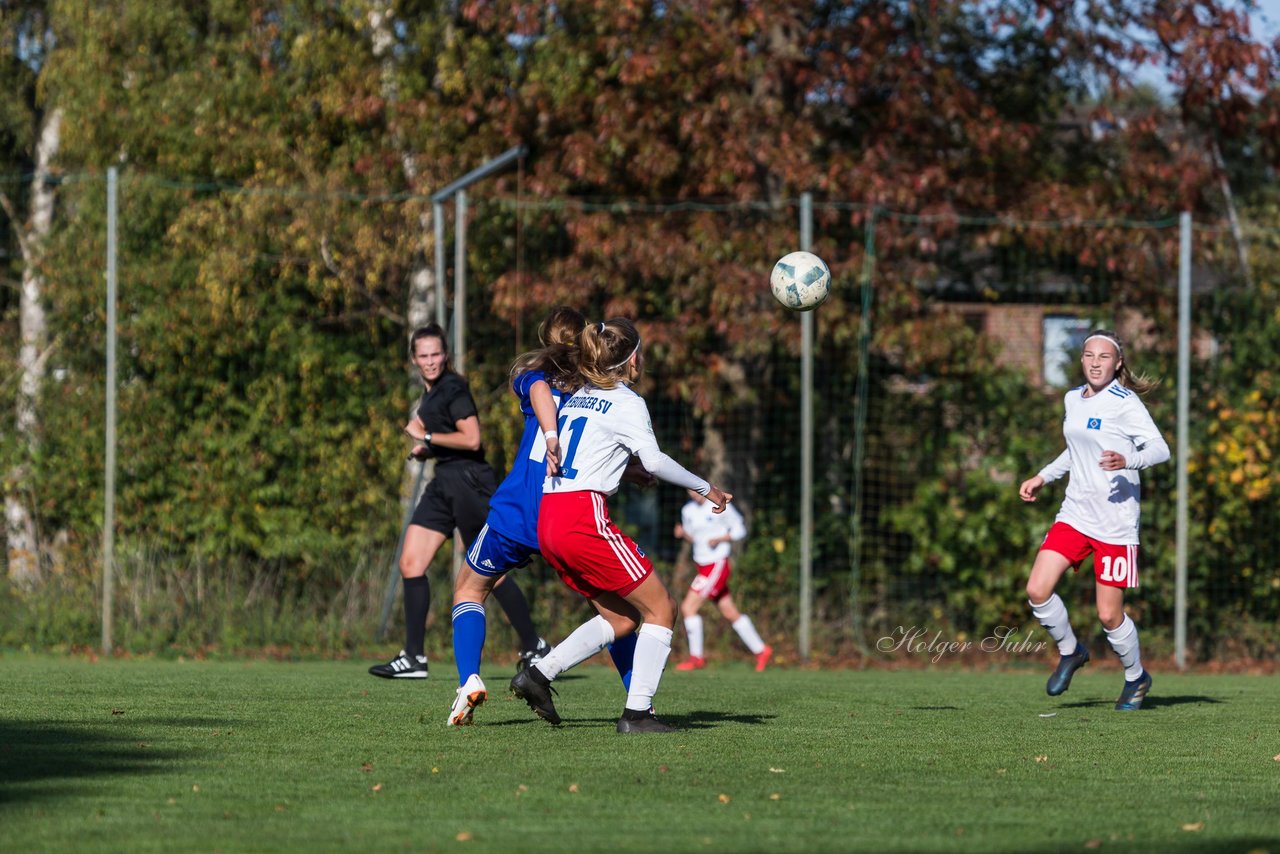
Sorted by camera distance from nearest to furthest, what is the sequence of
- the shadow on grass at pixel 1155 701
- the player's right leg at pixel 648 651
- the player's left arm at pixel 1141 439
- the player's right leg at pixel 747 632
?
1. the player's right leg at pixel 648 651
2. the player's left arm at pixel 1141 439
3. the shadow on grass at pixel 1155 701
4. the player's right leg at pixel 747 632

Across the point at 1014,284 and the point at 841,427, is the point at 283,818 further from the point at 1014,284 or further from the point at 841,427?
the point at 1014,284

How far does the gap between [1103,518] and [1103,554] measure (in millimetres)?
184

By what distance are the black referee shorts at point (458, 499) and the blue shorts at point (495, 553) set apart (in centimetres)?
234

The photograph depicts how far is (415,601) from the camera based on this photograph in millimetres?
9867

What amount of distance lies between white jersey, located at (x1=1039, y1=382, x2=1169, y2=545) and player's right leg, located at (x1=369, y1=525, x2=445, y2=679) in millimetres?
3675

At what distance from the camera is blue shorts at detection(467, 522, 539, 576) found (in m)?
7.25

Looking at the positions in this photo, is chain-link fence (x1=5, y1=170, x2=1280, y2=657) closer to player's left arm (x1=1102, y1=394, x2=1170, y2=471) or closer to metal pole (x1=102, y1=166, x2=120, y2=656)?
metal pole (x1=102, y1=166, x2=120, y2=656)

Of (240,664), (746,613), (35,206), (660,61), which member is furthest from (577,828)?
(35,206)

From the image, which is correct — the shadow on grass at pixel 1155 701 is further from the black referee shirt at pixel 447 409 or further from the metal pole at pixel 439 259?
the metal pole at pixel 439 259

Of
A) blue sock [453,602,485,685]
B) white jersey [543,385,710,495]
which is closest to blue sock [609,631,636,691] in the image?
blue sock [453,602,485,685]

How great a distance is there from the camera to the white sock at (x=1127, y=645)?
28.1 feet

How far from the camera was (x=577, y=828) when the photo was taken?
4.68m

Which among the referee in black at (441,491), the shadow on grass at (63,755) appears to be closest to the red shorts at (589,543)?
the shadow on grass at (63,755)

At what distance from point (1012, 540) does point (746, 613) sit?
2.22 m
